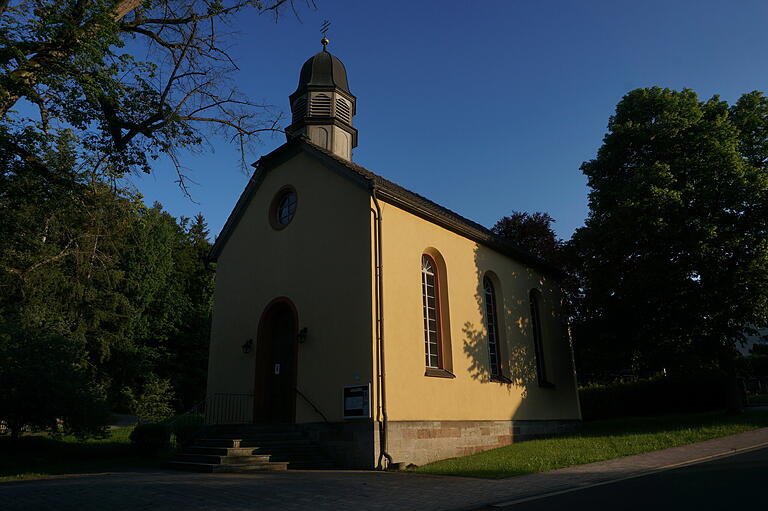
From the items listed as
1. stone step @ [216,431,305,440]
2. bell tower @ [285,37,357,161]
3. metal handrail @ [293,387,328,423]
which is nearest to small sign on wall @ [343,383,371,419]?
metal handrail @ [293,387,328,423]

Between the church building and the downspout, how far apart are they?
3 centimetres

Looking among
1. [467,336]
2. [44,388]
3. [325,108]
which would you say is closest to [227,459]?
[44,388]

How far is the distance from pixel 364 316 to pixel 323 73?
1007 centimetres

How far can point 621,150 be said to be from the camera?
1736cm

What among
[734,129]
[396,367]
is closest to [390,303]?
[396,367]

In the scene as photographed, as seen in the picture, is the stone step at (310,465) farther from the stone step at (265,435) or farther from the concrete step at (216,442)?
the concrete step at (216,442)

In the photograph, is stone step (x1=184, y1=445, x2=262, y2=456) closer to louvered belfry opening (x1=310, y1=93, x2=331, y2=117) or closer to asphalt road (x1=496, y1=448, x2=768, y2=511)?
asphalt road (x1=496, y1=448, x2=768, y2=511)

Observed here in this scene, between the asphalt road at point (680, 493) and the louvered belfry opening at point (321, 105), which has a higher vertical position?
the louvered belfry opening at point (321, 105)

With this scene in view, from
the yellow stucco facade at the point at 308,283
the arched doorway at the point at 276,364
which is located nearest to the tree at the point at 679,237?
the yellow stucco facade at the point at 308,283

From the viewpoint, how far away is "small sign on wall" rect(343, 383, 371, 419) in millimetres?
10961

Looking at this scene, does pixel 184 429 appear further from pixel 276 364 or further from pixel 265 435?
pixel 265 435

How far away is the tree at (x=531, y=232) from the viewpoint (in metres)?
25.4

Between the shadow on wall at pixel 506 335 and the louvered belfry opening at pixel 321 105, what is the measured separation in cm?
707

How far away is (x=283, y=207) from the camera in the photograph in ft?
50.6
